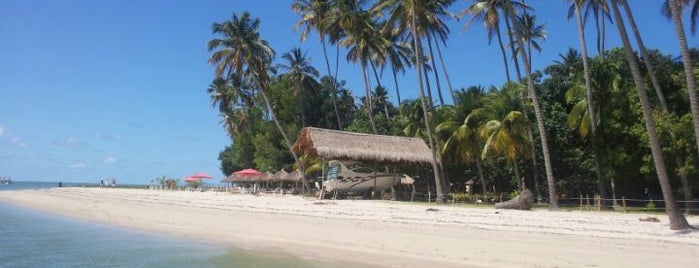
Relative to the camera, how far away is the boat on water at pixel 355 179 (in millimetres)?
28453

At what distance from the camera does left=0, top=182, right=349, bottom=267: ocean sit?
1209 centimetres

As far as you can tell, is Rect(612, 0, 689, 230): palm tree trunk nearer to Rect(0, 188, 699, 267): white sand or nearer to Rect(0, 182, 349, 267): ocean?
Rect(0, 188, 699, 267): white sand

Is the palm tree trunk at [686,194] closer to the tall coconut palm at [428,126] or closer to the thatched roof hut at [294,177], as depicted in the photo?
the tall coconut palm at [428,126]

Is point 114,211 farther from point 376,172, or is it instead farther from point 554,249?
point 554,249

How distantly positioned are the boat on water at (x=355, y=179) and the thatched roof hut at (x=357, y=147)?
744 millimetres

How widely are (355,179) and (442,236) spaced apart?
15.4 meters

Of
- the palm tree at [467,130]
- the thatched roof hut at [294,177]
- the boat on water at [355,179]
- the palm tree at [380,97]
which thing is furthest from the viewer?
the palm tree at [380,97]

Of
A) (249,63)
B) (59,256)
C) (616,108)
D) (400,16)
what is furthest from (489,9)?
(59,256)

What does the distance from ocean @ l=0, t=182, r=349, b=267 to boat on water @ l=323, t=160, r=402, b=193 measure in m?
11.6

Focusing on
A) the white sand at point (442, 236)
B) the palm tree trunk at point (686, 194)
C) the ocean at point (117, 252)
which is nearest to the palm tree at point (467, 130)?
the palm tree trunk at point (686, 194)

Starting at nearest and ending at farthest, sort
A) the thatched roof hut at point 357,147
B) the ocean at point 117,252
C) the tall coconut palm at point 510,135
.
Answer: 1. the ocean at point 117,252
2. the tall coconut palm at point 510,135
3. the thatched roof hut at point 357,147

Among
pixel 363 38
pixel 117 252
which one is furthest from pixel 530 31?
pixel 117 252

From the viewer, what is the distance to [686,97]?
2184 centimetres

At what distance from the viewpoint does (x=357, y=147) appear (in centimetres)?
2889
